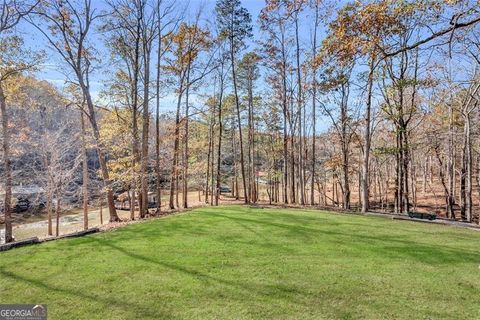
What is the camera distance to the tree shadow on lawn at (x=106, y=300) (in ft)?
13.0

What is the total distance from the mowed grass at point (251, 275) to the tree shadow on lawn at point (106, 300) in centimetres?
2

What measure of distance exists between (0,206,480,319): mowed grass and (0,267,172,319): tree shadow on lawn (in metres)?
0.02

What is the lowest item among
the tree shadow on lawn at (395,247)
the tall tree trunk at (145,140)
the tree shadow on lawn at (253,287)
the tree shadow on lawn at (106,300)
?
the tree shadow on lawn at (106,300)

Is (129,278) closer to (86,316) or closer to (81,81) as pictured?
Result: (86,316)

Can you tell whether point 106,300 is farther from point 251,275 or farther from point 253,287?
point 251,275

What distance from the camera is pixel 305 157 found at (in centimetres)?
2180

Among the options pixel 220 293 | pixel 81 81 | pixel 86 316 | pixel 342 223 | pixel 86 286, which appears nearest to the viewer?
pixel 86 316

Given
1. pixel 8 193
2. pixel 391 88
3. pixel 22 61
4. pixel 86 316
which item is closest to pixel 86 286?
pixel 86 316

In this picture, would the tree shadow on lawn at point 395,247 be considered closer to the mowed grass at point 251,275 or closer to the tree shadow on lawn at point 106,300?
the mowed grass at point 251,275

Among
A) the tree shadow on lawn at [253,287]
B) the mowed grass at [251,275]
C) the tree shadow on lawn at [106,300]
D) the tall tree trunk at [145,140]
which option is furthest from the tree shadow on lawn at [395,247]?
the tall tree trunk at [145,140]

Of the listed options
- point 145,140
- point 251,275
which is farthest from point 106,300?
point 145,140

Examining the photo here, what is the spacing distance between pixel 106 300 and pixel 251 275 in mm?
2193

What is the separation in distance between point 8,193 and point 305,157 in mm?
16819

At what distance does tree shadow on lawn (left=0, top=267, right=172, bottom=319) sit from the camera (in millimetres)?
3951
